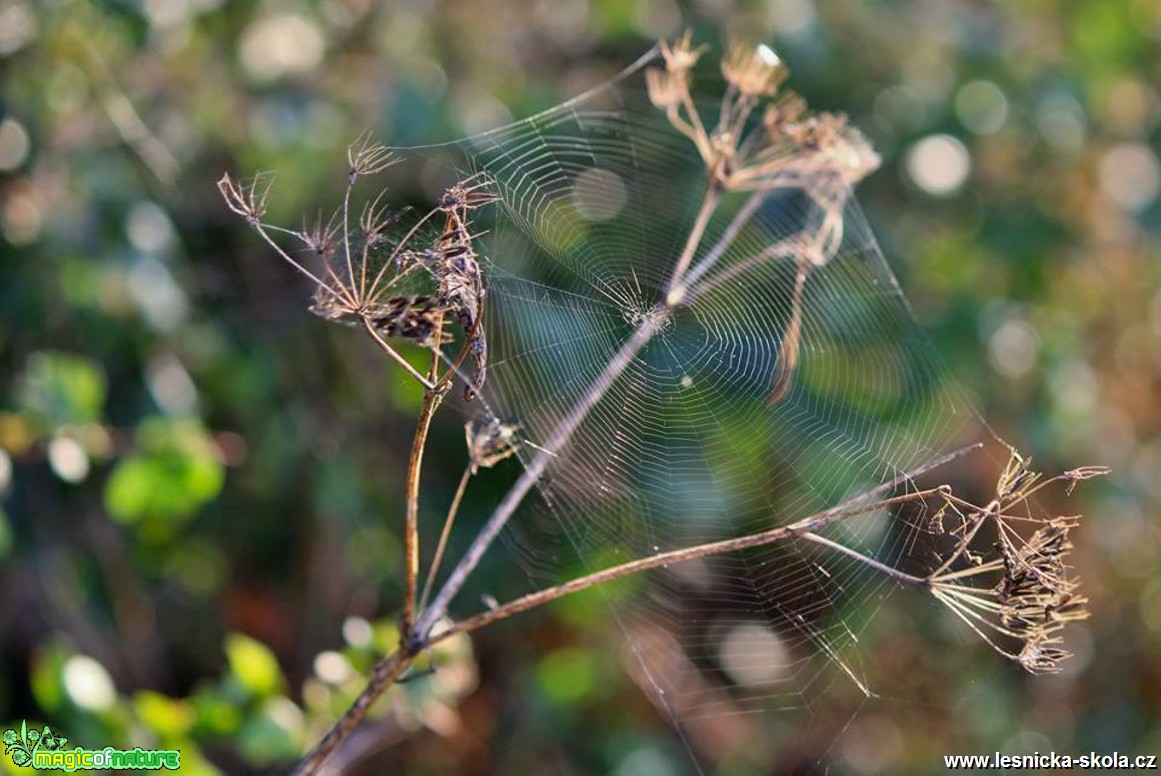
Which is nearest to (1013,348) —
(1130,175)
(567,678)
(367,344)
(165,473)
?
(1130,175)

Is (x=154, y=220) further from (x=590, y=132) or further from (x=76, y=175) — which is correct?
(x=590, y=132)

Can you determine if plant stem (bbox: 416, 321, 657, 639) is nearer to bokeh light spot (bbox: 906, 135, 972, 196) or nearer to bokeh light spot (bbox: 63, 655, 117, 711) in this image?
bokeh light spot (bbox: 63, 655, 117, 711)

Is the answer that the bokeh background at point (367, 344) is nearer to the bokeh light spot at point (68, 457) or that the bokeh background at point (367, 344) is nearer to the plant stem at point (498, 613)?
the bokeh light spot at point (68, 457)

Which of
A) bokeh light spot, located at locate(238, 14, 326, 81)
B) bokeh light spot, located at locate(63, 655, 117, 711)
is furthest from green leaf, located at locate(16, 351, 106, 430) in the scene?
bokeh light spot, located at locate(238, 14, 326, 81)

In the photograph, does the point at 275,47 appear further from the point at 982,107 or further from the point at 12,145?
the point at 982,107

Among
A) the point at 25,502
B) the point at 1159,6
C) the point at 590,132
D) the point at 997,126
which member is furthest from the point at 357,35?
the point at 1159,6

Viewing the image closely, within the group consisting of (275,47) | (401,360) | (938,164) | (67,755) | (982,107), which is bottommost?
(67,755)
